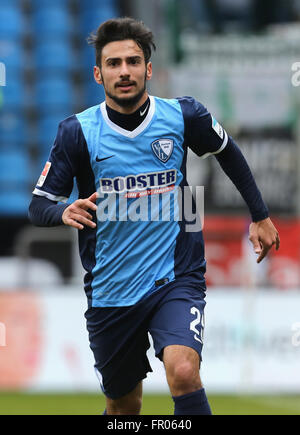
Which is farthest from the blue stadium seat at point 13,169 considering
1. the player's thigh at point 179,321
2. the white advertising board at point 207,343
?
the player's thigh at point 179,321

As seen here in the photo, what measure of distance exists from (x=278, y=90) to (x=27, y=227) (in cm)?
423

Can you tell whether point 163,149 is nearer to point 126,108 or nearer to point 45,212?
point 126,108

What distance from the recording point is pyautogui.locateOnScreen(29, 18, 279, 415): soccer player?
15.5ft

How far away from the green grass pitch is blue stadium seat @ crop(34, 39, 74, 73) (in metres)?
6.79

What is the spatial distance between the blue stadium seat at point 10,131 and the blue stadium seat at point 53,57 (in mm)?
1159

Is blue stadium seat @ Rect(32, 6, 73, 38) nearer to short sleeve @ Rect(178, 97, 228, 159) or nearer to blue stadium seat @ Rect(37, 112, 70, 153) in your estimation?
blue stadium seat @ Rect(37, 112, 70, 153)

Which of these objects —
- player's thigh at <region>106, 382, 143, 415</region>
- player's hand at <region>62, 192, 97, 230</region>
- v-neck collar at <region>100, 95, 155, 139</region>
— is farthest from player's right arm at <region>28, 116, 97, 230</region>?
player's thigh at <region>106, 382, 143, 415</region>

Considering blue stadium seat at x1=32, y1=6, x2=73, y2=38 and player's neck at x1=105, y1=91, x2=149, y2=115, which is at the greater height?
blue stadium seat at x1=32, y1=6, x2=73, y2=38

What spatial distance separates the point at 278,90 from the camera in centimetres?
1152

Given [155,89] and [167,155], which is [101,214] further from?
[155,89]

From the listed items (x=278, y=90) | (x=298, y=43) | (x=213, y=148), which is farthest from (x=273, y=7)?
(x=213, y=148)

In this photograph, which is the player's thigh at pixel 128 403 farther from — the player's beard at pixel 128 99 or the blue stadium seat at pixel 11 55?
the blue stadium seat at pixel 11 55

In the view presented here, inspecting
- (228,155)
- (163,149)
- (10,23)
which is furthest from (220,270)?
(163,149)

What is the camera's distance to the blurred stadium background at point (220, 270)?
34.8 ft
